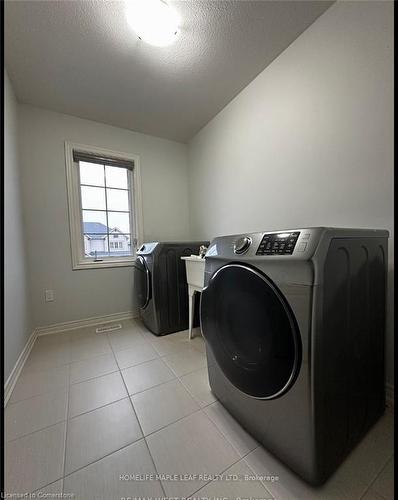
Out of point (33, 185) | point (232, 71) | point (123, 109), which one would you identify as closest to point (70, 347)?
point (33, 185)

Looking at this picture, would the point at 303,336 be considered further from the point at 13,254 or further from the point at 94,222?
the point at 94,222

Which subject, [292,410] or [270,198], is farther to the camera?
[270,198]

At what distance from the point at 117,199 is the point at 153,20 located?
1.61 m

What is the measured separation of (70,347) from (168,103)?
A: 2.40m

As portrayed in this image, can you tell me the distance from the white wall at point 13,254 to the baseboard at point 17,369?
1.5 inches

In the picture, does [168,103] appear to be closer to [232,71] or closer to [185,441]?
[232,71]

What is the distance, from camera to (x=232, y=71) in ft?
5.35

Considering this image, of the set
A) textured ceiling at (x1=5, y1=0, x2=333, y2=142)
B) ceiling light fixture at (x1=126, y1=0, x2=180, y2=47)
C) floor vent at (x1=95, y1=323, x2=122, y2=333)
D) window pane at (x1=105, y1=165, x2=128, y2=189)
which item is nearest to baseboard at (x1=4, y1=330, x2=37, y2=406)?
floor vent at (x1=95, y1=323, x2=122, y2=333)

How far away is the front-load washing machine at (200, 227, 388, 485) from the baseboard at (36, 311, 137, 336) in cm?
173

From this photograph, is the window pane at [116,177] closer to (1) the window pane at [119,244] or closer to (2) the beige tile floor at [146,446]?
(1) the window pane at [119,244]

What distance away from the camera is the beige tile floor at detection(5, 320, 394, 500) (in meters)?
0.70

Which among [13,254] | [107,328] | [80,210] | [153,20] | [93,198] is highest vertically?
[153,20]

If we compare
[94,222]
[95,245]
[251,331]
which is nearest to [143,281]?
[95,245]

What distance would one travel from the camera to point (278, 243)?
718 millimetres
